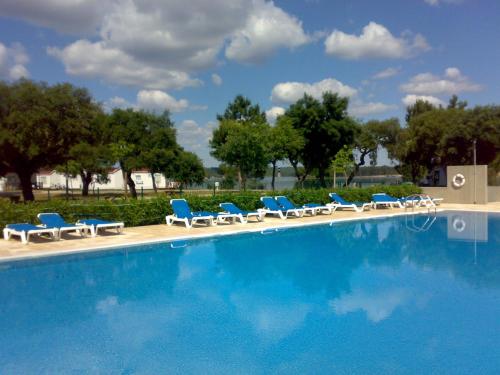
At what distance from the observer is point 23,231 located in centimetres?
1103

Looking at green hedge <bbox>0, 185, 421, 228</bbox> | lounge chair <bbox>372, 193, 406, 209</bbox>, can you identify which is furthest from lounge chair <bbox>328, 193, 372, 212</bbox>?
green hedge <bbox>0, 185, 421, 228</bbox>

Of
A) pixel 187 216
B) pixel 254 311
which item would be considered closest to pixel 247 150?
pixel 187 216

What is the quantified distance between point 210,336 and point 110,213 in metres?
9.21

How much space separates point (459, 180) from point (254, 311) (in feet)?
66.0

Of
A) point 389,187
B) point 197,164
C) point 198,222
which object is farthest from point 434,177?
point 198,222

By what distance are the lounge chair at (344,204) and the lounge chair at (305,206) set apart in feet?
1.73

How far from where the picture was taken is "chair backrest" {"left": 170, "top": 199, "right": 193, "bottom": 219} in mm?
14258

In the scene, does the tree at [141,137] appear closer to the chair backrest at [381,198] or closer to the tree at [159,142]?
the tree at [159,142]

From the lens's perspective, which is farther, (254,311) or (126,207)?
(126,207)

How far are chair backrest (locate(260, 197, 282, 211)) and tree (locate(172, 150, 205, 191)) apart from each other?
2091cm

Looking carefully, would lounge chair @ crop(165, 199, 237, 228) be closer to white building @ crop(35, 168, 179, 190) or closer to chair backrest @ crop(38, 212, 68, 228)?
chair backrest @ crop(38, 212, 68, 228)

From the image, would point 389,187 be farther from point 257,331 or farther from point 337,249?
point 257,331

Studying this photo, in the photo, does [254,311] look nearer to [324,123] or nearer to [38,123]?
[38,123]

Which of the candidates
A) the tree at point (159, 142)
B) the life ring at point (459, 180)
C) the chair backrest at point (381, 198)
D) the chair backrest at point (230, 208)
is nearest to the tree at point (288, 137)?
the tree at point (159, 142)
